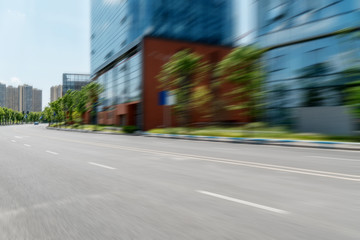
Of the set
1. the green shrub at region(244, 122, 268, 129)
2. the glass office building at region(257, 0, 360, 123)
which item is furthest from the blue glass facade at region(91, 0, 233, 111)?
the green shrub at region(244, 122, 268, 129)

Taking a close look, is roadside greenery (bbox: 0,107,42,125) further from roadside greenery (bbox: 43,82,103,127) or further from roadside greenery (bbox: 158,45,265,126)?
roadside greenery (bbox: 158,45,265,126)

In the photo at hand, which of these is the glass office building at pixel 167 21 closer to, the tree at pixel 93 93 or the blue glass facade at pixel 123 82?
the blue glass facade at pixel 123 82

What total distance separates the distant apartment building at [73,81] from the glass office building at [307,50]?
103713 millimetres

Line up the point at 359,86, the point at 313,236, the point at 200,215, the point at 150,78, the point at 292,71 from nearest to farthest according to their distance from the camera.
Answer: the point at 313,236
the point at 200,215
the point at 359,86
the point at 292,71
the point at 150,78

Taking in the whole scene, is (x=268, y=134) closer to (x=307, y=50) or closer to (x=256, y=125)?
(x=256, y=125)

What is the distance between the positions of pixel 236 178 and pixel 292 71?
80.3 feet

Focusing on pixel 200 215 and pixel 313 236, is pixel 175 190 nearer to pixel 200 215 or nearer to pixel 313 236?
pixel 200 215

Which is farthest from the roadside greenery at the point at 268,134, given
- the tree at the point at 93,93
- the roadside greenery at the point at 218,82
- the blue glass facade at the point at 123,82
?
the tree at the point at 93,93

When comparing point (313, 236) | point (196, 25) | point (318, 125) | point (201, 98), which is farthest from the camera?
point (196, 25)

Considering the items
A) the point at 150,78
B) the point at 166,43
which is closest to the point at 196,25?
the point at 166,43

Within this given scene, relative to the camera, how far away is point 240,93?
84.8 ft

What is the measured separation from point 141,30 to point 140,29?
15.3 inches

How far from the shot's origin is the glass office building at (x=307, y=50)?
23844 millimetres

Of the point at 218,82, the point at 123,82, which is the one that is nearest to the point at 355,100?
the point at 218,82
